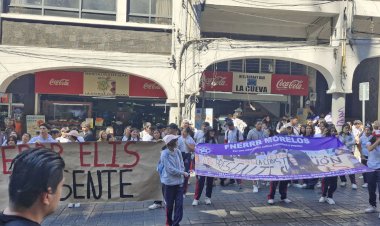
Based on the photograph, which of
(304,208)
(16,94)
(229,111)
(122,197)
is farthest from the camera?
(229,111)

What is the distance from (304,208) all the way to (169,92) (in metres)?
9.76

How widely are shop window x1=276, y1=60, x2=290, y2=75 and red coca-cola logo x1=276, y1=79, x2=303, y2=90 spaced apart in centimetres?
79

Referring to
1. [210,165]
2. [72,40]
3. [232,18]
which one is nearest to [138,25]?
[72,40]

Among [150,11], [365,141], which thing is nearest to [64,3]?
[150,11]

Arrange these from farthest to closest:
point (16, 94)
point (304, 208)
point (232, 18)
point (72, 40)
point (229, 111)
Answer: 1. point (229, 111)
2. point (232, 18)
3. point (16, 94)
4. point (72, 40)
5. point (304, 208)

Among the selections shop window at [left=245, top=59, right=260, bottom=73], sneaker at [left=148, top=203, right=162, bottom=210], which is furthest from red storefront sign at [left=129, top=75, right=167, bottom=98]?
sneaker at [left=148, top=203, right=162, bottom=210]

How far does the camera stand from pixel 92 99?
61.0 ft

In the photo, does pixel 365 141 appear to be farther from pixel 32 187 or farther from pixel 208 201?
pixel 32 187

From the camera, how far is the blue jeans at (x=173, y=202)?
243 inches

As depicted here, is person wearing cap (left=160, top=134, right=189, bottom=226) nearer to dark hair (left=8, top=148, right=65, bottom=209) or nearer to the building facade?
dark hair (left=8, top=148, right=65, bottom=209)

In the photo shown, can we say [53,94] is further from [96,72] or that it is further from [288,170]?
[288,170]

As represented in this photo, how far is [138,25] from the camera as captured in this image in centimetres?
1666

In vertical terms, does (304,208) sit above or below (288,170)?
below

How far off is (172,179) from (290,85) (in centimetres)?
1552
